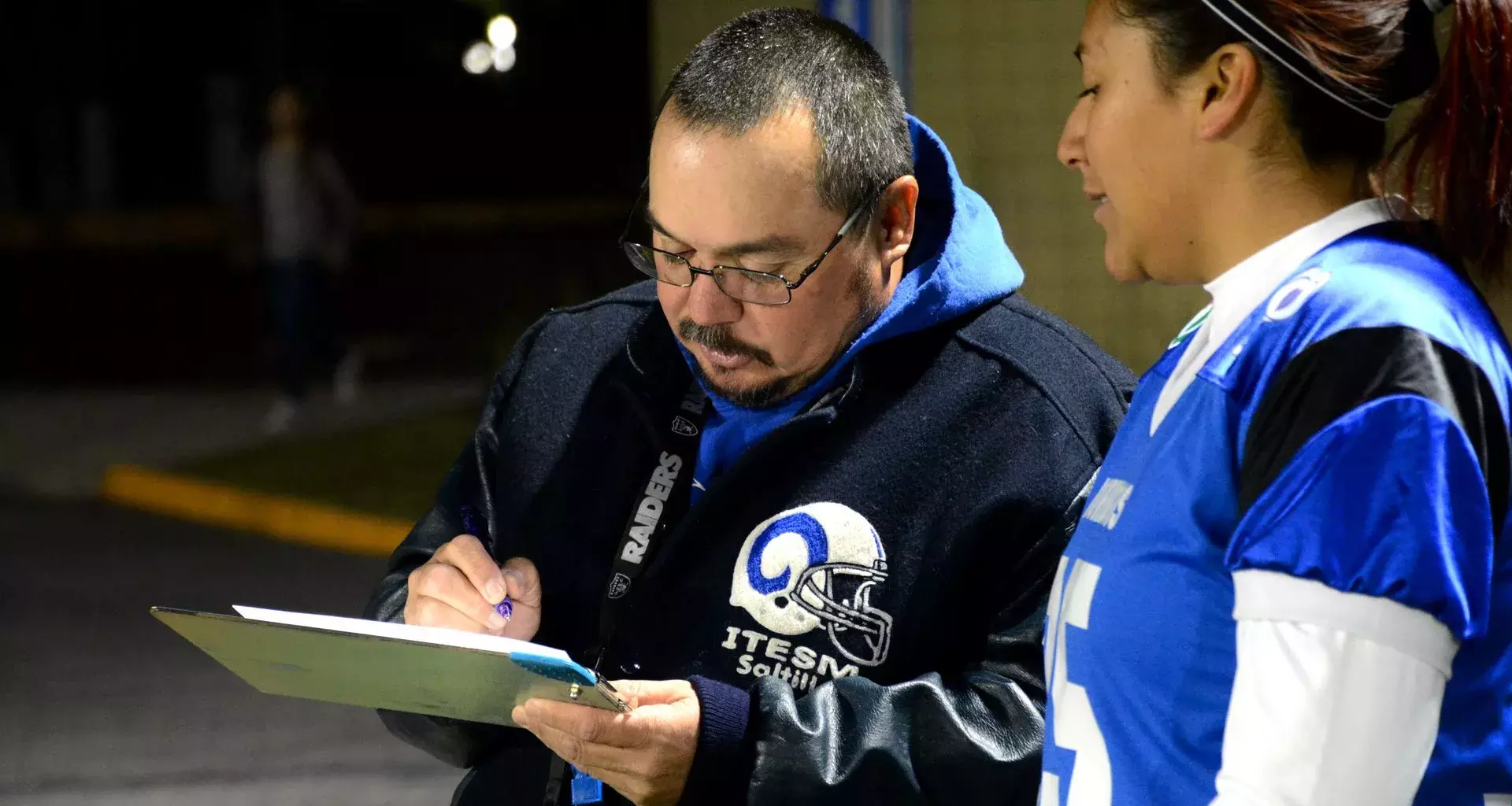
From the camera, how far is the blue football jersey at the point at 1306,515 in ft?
4.27

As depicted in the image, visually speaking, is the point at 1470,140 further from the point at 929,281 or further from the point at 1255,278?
the point at 929,281

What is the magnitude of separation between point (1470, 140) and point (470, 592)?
4.39 feet

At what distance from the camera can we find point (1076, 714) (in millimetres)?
1604

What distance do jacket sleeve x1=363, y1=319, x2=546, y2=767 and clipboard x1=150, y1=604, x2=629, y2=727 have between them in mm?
264

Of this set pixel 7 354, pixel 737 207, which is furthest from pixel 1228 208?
pixel 7 354

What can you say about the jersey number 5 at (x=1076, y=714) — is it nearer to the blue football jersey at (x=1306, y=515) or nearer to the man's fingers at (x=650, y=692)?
the blue football jersey at (x=1306, y=515)

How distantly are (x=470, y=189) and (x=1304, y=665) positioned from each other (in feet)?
78.6

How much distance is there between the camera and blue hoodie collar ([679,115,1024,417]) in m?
2.36

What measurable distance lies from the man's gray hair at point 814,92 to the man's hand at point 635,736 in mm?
674

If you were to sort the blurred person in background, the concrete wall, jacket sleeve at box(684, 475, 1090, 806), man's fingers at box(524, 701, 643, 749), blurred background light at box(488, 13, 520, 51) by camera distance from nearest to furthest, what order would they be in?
man's fingers at box(524, 701, 643, 749) → jacket sleeve at box(684, 475, 1090, 806) → the concrete wall → the blurred person in background → blurred background light at box(488, 13, 520, 51)

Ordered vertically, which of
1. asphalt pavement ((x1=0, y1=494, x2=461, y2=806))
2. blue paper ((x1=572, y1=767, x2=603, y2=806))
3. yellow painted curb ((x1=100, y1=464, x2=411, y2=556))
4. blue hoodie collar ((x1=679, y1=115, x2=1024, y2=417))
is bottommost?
yellow painted curb ((x1=100, y1=464, x2=411, y2=556))

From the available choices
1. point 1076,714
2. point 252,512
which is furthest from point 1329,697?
point 252,512

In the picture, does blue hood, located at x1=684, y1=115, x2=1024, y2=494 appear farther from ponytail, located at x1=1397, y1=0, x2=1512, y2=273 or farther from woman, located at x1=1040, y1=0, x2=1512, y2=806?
ponytail, located at x1=1397, y1=0, x2=1512, y2=273

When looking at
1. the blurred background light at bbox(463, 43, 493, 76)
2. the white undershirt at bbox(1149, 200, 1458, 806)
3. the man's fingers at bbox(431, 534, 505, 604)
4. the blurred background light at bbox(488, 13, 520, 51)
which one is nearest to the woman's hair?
the white undershirt at bbox(1149, 200, 1458, 806)
